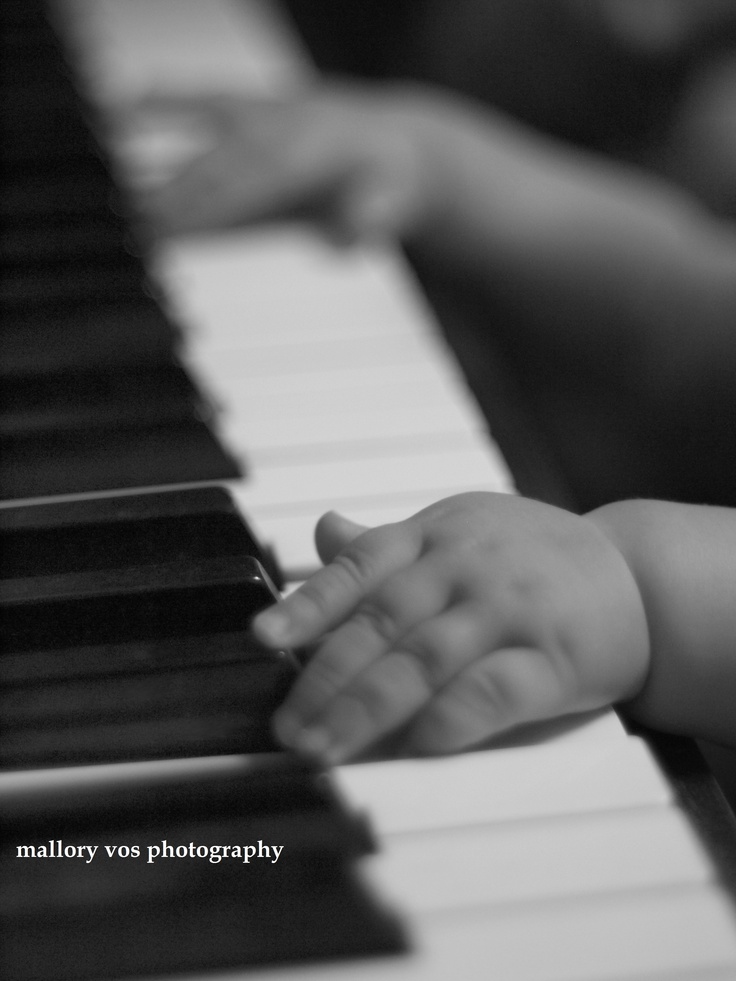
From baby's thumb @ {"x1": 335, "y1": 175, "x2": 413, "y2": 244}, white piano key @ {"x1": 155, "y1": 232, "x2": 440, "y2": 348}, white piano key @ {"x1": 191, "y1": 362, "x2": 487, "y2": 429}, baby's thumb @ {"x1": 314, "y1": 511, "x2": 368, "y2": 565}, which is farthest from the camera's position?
baby's thumb @ {"x1": 335, "y1": 175, "x2": 413, "y2": 244}

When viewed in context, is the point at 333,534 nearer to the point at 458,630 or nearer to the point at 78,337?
the point at 458,630

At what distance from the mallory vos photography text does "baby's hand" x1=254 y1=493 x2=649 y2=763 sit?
0.05 m

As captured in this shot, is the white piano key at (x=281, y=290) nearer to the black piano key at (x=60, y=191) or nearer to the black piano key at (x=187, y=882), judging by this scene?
the black piano key at (x=60, y=191)

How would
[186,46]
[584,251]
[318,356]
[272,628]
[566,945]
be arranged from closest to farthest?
[566,945], [272,628], [318,356], [584,251], [186,46]

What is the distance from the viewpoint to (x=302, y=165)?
1.33m

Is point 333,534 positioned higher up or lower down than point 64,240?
lower down

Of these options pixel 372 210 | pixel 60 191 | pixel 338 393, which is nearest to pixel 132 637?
pixel 338 393

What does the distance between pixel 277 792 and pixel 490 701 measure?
11 cm

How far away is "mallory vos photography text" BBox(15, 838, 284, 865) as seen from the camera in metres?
0.48

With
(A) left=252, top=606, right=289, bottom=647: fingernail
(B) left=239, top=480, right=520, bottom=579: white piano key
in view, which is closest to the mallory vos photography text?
(A) left=252, top=606, right=289, bottom=647: fingernail

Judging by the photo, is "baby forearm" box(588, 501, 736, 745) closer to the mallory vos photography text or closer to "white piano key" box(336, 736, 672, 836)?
"white piano key" box(336, 736, 672, 836)

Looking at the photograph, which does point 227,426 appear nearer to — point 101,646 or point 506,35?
point 101,646

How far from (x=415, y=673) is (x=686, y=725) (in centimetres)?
16

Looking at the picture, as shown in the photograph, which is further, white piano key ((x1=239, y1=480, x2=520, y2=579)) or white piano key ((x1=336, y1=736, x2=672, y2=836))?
white piano key ((x1=239, y1=480, x2=520, y2=579))
